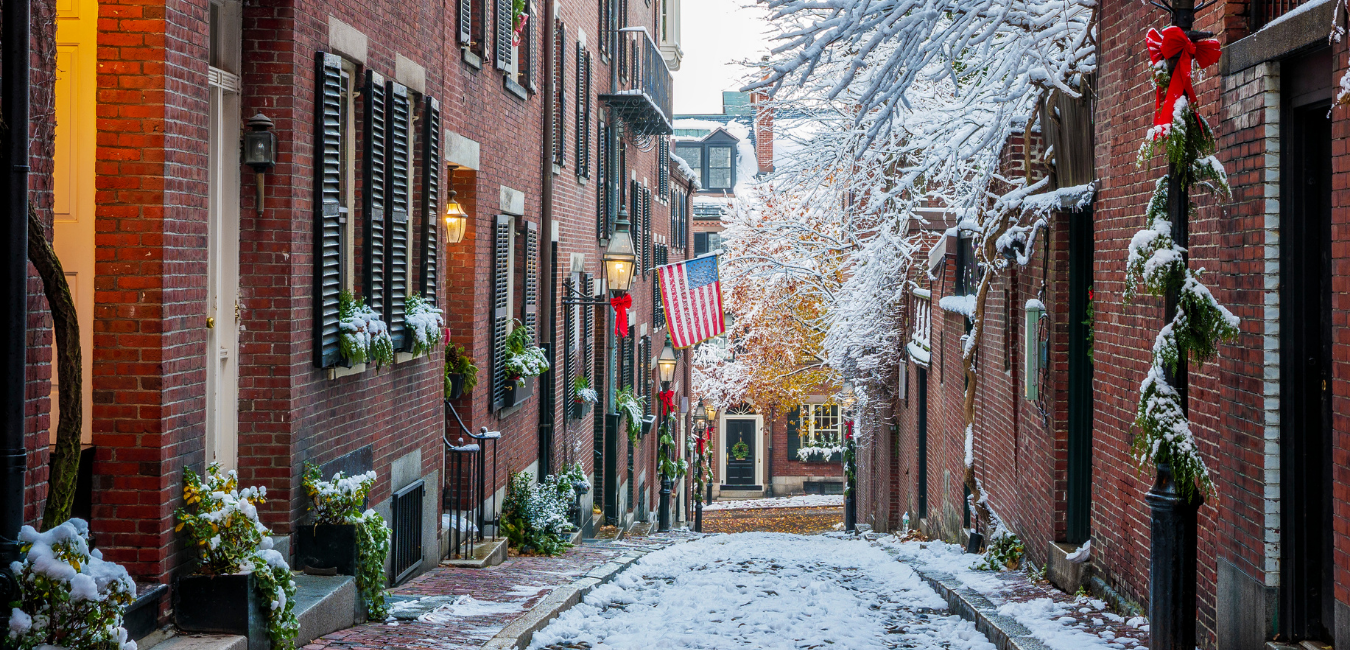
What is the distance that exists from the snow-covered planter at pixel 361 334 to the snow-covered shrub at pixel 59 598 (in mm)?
3186

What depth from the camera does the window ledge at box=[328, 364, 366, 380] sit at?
25.2ft

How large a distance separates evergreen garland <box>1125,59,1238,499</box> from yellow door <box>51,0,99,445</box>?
188 inches

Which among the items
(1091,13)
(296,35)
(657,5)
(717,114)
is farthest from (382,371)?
(717,114)

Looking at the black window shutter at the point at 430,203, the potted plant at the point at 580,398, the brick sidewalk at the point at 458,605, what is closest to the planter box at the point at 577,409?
the potted plant at the point at 580,398

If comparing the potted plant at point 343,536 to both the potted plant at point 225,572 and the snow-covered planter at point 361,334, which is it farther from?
the potted plant at point 225,572

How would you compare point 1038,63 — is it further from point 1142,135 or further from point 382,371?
point 382,371

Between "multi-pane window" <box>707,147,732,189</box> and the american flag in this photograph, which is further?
"multi-pane window" <box>707,147,732,189</box>

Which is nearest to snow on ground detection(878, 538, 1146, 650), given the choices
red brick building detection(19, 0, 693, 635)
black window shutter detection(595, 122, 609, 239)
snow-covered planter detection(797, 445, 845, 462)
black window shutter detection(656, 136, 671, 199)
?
red brick building detection(19, 0, 693, 635)

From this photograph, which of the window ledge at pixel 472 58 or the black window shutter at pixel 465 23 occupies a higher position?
the black window shutter at pixel 465 23

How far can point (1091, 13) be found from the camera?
29.0ft

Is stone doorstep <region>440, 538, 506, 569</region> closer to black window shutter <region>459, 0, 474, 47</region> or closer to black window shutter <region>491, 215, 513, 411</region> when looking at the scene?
black window shutter <region>491, 215, 513, 411</region>

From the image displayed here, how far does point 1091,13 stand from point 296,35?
574 cm

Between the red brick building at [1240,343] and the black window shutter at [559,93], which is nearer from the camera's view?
the red brick building at [1240,343]

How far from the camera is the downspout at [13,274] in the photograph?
416 centimetres
